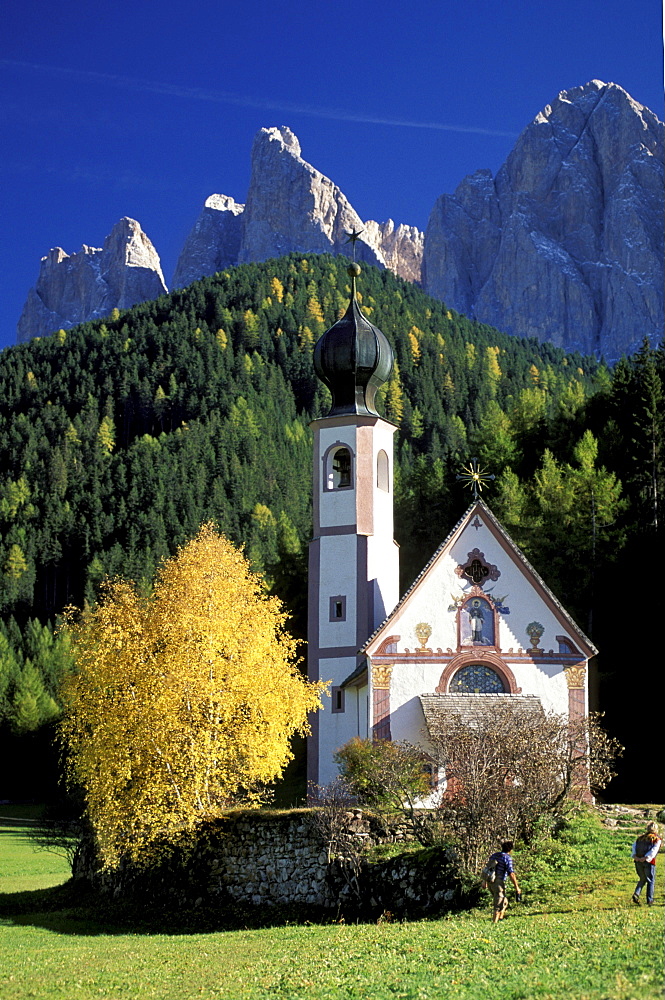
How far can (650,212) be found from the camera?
18188 cm

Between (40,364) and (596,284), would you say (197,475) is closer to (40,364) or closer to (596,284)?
(40,364)

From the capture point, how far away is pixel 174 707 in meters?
26.7

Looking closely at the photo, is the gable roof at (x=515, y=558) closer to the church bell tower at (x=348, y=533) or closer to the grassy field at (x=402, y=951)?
the church bell tower at (x=348, y=533)

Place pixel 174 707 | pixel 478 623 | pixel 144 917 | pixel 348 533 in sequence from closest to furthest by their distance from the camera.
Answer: pixel 144 917
pixel 174 707
pixel 478 623
pixel 348 533

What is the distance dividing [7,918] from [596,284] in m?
170

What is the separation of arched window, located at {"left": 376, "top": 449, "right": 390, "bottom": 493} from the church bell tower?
0.03 meters

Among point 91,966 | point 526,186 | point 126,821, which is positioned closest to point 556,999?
point 91,966

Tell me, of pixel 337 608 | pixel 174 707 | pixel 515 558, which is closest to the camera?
pixel 174 707

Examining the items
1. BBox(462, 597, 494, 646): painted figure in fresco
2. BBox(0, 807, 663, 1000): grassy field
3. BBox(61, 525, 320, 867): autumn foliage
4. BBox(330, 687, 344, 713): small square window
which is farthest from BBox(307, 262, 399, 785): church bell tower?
BBox(0, 807, 663, 1000): grassy field

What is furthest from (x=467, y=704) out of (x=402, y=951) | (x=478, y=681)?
(x=402, y=951)

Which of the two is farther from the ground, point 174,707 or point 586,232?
point 586,232

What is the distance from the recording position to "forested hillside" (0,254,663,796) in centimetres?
11056

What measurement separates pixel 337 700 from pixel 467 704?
477 centimetres

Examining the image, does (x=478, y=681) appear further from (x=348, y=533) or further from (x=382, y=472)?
(x=382, y=472)
